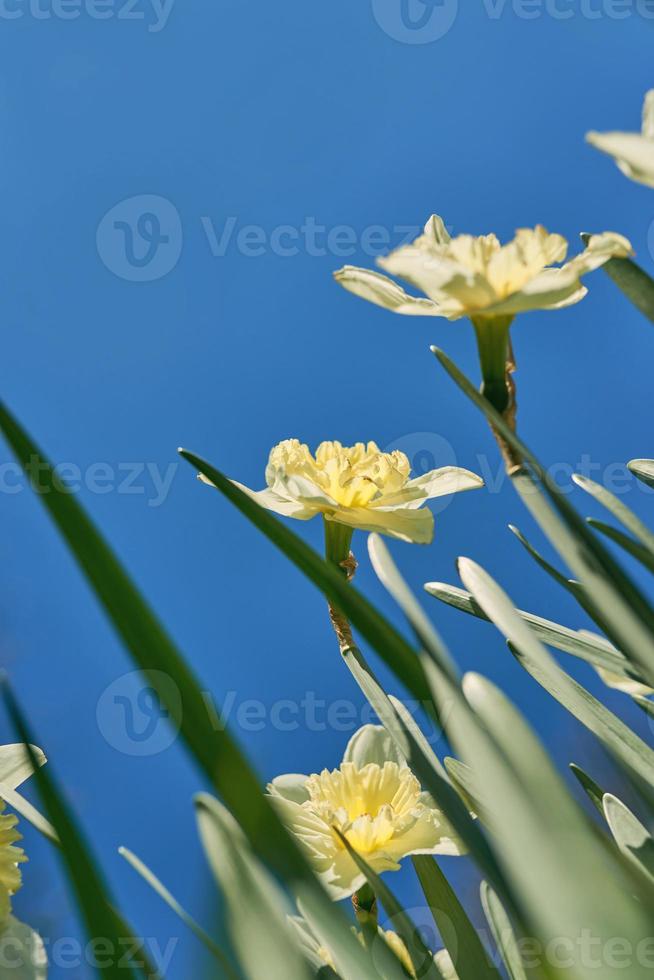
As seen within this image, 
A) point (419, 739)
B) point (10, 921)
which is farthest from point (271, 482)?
point (10, 921)

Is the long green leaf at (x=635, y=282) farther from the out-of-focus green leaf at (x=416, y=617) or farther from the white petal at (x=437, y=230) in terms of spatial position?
the out-of-focus green leaf at (x=416, y=617)

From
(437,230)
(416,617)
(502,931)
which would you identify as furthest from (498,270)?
(502,931)

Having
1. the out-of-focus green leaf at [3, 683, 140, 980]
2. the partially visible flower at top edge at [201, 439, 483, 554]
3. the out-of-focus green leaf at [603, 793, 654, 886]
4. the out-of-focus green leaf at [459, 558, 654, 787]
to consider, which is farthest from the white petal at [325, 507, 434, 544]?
the out-of-focus green leaf at [3, 683, 140, 980]

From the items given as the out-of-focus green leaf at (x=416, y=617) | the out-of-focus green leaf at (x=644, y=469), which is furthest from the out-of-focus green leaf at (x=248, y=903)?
the out-of-focus green leaf at (x=644, y=469)

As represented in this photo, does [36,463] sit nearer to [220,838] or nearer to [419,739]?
[220,838]

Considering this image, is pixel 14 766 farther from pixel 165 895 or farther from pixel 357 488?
pixel 357 488
